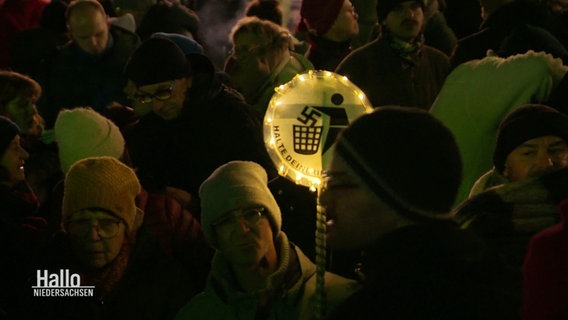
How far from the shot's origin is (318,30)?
8.64 metres

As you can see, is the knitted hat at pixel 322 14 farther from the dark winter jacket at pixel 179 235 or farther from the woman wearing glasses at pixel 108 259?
the woman wearing glasses at pixel 108 259

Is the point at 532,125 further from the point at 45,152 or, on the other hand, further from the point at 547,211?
the point at 45,152

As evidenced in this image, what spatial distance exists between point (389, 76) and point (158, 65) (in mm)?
1312

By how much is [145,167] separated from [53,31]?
3.44 metres

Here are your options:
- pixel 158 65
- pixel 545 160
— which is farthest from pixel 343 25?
pixel 545 160

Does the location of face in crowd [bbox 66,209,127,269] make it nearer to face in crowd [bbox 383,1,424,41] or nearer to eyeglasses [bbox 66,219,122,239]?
eyeglasses [bbox 66,219,122,239]

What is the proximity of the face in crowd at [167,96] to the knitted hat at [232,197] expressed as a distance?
1.34 meters

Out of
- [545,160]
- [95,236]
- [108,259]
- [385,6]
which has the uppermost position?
[385,6]

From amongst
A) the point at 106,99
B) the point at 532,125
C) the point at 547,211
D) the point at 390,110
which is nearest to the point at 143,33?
the point at 106,99

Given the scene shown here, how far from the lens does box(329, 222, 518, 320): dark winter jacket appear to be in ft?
10.2

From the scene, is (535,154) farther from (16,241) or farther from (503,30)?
(16,241)

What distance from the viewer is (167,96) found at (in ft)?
22.5

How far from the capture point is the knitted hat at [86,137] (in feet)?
21.5

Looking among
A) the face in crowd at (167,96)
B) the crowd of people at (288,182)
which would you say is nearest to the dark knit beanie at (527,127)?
the crowd of people at (288,182)
